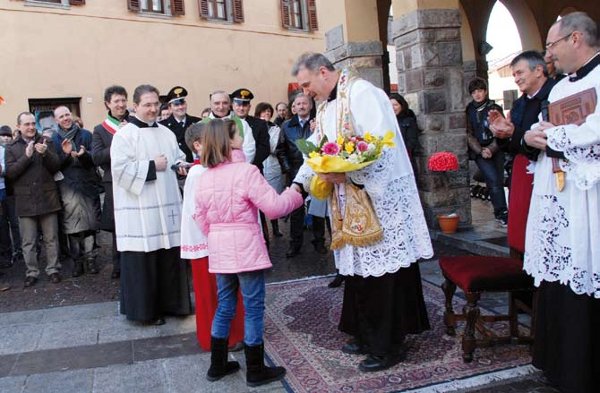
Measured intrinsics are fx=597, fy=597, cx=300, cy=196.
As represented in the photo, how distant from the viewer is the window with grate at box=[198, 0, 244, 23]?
17250 millimetres

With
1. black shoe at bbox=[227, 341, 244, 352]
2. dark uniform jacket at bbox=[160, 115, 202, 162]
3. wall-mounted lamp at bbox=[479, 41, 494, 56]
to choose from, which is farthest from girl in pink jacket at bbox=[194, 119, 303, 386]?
wall-mounted lamp at bbox=[479, 41, 494, 56]

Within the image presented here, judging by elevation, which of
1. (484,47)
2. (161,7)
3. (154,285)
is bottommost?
(154,285)

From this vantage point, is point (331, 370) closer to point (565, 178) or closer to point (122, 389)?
point (122, 389)

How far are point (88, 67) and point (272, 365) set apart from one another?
42.5ft

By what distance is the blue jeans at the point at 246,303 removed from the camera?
12.0 ft

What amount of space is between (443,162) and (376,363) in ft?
12.5

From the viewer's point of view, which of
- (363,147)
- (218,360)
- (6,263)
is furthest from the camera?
(6,263)

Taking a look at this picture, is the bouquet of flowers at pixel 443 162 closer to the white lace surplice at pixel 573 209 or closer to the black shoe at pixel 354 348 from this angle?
the black shoe at pixel 354 348

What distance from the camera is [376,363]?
378 centimetres

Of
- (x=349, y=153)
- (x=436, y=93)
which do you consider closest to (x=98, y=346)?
(x=349, y=153)

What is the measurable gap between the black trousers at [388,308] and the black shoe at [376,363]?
0.03 metres

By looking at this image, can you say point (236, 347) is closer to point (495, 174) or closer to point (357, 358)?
point (357, 358)

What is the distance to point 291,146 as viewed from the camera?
24.5 feet

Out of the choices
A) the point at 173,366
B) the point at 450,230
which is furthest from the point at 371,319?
the point at 450,230
